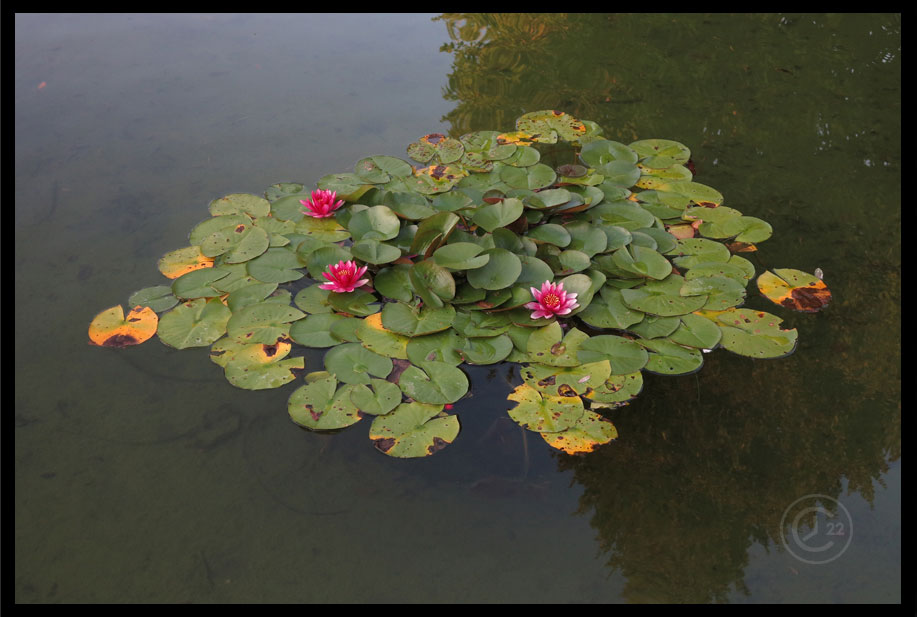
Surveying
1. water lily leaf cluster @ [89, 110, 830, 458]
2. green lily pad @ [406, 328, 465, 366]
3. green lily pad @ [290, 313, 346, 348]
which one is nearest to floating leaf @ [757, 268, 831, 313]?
water lily leaf cluster @ [89, 110, 830, 458]

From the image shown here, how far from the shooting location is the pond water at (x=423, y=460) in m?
2.18

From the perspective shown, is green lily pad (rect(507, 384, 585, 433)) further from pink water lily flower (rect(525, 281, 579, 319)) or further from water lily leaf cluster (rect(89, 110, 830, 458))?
pink water lily flower (rect(525, 281, 579, 319))

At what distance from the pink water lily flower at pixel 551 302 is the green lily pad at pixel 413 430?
0.62 m

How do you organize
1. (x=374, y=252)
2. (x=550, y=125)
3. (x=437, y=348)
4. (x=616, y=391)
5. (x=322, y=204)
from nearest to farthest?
(x=616, y=391) → (x=437, y=348) → (x=374, y=252) → (x=322, y=204) → (x=550, y=125)

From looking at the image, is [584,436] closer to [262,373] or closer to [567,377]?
[567,377]

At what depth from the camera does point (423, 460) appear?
2465mm

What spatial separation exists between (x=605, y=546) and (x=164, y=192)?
306 cm

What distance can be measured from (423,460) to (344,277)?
93cm

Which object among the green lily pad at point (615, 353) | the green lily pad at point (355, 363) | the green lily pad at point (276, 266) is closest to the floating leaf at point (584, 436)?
the green lily pad at point (615, 353)

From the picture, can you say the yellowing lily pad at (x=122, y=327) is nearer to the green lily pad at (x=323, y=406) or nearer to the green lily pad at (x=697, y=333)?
the green lily pad at (x=323, y=406)

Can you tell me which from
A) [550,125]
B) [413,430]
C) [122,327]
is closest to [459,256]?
[413,430]

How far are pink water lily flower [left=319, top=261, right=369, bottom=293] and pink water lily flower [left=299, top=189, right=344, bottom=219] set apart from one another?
0.53 meters

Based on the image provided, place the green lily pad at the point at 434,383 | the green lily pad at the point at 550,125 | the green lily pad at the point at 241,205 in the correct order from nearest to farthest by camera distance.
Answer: the green lily pad at the point at 434,383
the green lily pad at the point at 241,205
the green lily pad at the point at 550,125
